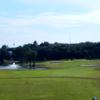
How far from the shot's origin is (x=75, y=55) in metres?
151

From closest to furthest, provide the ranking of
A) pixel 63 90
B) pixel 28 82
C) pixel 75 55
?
pixel 63 90 < pixel 28 82 < pixel 75 55

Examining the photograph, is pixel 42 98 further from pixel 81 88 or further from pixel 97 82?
pixel 97 82

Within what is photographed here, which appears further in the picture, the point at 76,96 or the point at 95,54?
the point at 95,54

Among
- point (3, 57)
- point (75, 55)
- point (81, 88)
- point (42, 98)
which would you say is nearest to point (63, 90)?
point (81, 88)

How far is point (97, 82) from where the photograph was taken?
39.2 meters

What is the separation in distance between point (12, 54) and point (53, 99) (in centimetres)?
15250

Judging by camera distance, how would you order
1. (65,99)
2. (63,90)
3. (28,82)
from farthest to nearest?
(28,82) < (63,90) < (65,99)

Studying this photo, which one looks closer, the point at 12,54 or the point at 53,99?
the point at 53,99

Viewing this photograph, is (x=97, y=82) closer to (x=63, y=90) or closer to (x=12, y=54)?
(x=63, y=90)

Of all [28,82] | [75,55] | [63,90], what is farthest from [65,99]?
[75,55]

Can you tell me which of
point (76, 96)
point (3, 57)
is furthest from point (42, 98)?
point (3, 57)

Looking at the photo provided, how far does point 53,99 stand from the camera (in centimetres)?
3077

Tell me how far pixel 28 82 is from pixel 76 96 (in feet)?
25.7

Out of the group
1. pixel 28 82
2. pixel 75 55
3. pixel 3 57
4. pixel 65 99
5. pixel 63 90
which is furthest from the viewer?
pixel 3 57
